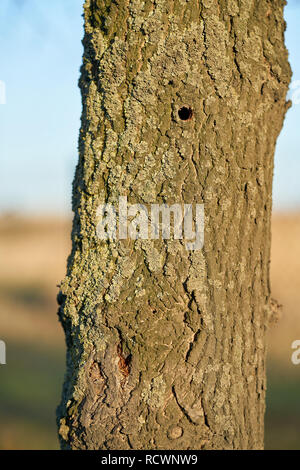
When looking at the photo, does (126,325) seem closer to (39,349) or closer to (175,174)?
(175,174)

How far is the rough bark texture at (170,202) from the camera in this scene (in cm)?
133

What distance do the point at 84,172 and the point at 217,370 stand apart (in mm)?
794

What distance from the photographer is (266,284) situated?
5.10 feet

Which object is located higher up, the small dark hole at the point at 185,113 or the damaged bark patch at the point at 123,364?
the small dark hole at the point at 185,113

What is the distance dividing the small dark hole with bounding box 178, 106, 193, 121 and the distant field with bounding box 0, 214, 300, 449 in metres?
0.78

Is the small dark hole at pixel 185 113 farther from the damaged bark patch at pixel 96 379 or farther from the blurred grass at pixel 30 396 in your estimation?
the blurred grass at pixel 30 396

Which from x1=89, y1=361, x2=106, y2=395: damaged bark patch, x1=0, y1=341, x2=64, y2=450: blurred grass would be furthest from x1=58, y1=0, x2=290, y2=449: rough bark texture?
x1=0, y1=341, x2=64, y2=450: blurred grass

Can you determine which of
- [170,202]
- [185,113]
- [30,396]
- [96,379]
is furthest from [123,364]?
[30,396]

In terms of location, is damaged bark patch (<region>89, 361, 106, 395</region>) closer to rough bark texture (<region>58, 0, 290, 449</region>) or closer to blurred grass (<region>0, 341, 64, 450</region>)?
rough bark texture (<region>58, 0, 290, 449</region>)

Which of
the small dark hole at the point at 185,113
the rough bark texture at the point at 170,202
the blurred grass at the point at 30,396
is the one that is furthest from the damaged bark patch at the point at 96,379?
the blurred grass at the point at 30,396

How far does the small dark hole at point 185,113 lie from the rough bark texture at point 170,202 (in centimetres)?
1

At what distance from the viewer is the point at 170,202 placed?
4.41 ft

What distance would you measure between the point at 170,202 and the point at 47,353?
4.46 metres

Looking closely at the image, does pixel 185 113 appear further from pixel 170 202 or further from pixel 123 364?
pixel 123 364
